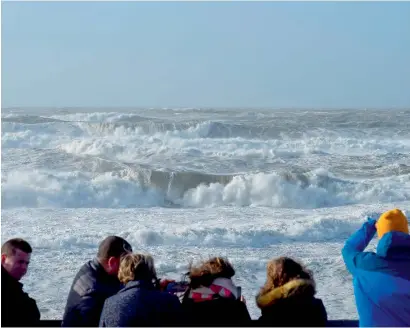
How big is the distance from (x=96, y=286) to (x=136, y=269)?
0.40m

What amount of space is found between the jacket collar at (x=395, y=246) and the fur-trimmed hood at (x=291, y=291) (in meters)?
0.48

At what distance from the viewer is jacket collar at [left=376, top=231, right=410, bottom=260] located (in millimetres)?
2869

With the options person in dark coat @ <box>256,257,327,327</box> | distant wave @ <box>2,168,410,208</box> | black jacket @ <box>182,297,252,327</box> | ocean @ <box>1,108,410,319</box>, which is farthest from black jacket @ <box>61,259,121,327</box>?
distant wave @ <box>2,168,410,208</box>

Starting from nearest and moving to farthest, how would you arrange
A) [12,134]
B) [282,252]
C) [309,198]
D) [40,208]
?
[282,252], [40,208], [309,198], [12,134]

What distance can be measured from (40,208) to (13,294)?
9757mm

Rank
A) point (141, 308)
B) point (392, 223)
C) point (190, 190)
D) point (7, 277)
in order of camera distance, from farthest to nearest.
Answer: point (190, 190)
point (392, 223)
point (7, 277)
point (141, 308)

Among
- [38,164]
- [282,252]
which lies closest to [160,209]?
[282,252]

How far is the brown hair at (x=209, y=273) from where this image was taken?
2670 millimetres

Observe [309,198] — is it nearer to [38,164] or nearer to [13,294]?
[38,164]

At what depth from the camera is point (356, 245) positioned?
3.11 metres

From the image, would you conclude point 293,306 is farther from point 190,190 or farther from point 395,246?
point 190,190

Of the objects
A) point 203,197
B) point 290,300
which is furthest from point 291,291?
point 203,197

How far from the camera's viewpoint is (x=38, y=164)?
723 inches

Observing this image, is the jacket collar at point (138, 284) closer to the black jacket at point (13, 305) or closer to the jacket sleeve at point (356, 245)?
the black jacket at point (13, 305)
